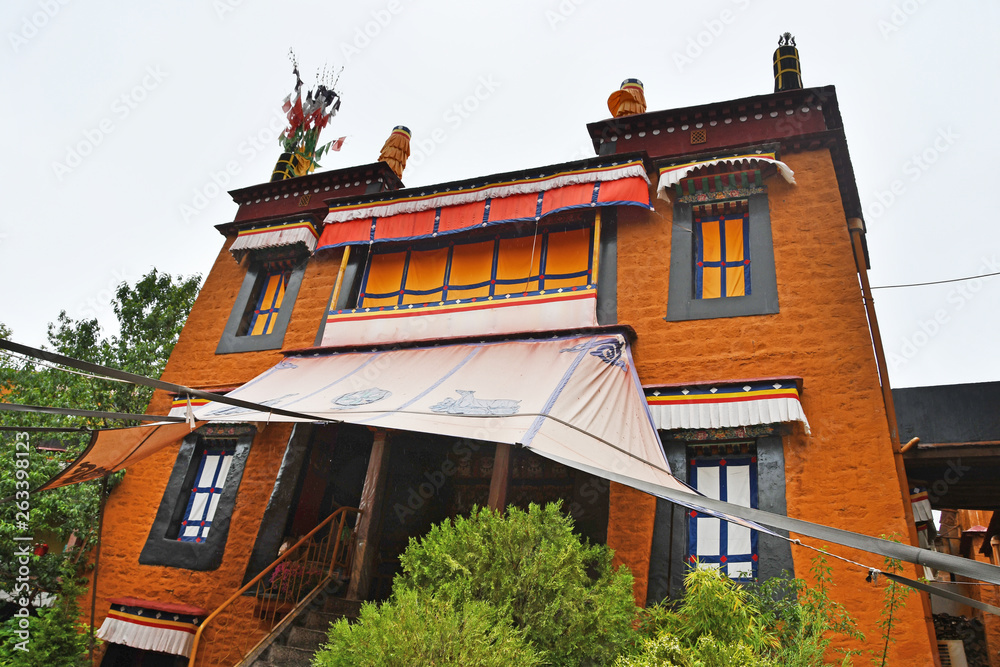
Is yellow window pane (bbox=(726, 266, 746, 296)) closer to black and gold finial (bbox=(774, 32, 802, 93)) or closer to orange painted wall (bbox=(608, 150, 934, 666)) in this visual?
orange painted wall (bbox=(608, 150, 934, 666))

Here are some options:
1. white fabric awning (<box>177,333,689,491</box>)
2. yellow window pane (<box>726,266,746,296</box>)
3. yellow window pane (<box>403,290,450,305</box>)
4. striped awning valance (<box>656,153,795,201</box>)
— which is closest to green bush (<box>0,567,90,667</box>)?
white fabric awning (<box>177,333,689,491</box>)

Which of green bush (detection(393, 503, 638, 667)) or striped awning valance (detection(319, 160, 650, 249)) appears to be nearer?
green bush (detection(393, 503, 638, 667))

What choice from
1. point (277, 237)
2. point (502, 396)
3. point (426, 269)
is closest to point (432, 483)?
point (426, 269)

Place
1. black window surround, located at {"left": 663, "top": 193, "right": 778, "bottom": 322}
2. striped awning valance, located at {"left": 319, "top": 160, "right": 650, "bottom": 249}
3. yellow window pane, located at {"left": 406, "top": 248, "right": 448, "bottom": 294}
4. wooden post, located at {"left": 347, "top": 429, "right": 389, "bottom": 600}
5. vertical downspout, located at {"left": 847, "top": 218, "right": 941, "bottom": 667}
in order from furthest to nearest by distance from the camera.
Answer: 1. yellow window pane, located at {"left": 406, "top": 248, "right": 448, "bottom": 294}
2. striped awning valance, located at {"left": 319, "top": 160, "right": 650, "bottom": 249}
3. wooden post, located at {"left": 347, "top": 429, "right": 389, "bottom": 600}
4. black window surround, located at {"left": 663, "top": 193, "right": 778, "bottom": 322}
5. vertical downspout, located at {"left": 847, "top": 218, "right": 941, "bottom": 667}

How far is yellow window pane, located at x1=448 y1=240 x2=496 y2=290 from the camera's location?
8078mm

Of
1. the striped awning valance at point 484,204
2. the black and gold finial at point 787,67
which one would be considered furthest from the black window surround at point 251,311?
the black and gold finial at point 787,67

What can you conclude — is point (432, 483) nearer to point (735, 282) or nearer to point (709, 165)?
point (735, 282)

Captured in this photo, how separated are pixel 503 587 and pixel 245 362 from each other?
6.30m

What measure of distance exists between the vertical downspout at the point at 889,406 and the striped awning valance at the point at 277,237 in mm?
7236

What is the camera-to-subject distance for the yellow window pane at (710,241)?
7078mm

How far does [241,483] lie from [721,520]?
5862 mm

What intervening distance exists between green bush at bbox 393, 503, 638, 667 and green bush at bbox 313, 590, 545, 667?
0.19 meters

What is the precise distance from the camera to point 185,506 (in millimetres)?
8219

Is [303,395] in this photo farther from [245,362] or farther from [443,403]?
[245,362]
